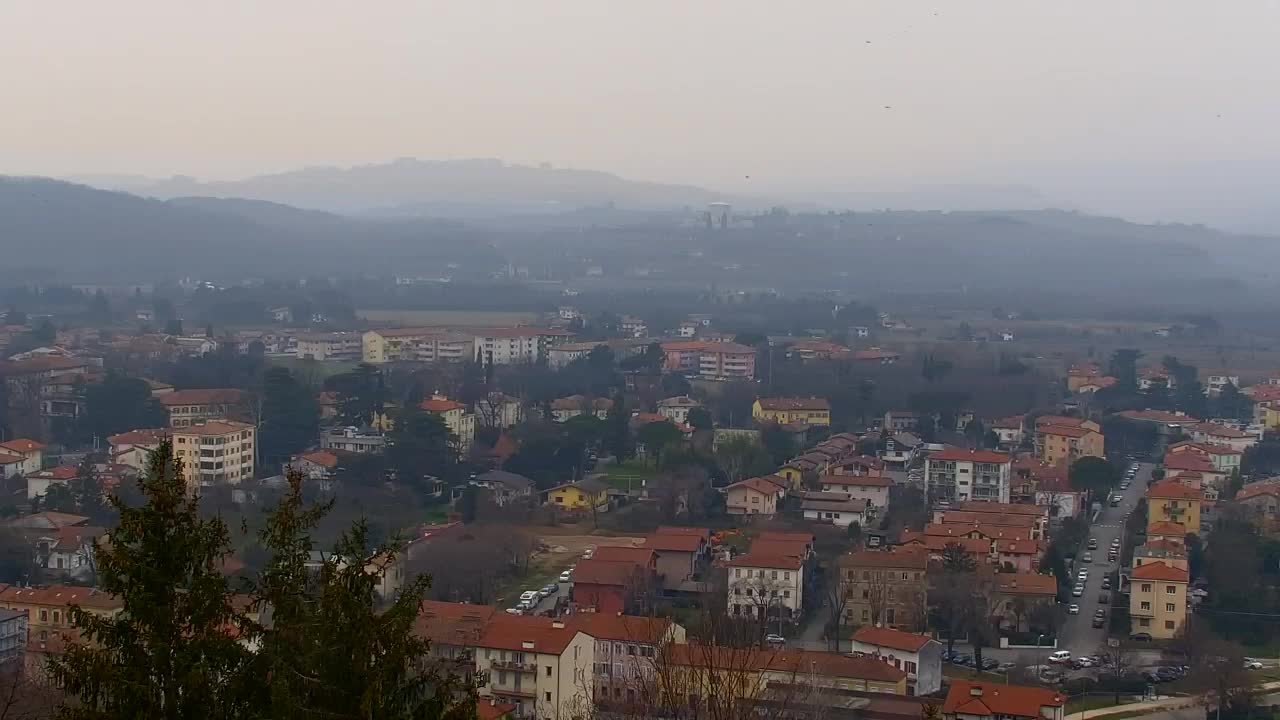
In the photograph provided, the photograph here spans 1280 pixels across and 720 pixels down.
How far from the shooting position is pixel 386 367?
22891 millimetres

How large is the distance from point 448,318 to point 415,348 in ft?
26.0

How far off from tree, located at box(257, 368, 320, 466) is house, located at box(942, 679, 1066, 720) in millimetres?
9272

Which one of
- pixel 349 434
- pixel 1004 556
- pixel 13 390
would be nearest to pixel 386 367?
pixel 13 390

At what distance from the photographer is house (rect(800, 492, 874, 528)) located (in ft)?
41.4

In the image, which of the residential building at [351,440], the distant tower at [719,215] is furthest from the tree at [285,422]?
the distant tower at [719,215]

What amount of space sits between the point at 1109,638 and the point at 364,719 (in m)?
7.74

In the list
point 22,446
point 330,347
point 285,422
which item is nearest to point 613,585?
point 285,422

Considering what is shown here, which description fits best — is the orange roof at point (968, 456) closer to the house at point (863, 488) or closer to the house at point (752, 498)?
the house at point (863, 488)

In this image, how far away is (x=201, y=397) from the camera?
17.0 metres

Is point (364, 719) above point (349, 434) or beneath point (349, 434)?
above

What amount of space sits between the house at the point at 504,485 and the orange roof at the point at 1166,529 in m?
5.20

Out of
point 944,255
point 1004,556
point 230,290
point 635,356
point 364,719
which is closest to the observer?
point 364,719

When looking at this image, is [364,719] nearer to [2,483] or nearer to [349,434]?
[2,483]

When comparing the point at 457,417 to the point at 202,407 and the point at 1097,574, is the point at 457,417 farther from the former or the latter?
the point at 1097,574
